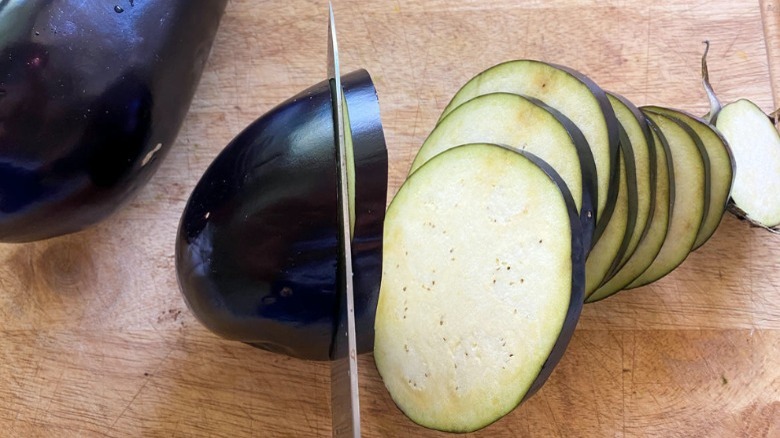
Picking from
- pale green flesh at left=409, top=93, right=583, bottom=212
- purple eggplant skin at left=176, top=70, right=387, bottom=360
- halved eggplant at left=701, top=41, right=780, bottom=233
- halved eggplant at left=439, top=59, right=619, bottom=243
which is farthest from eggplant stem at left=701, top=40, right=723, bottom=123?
purple eggplant skin at left=176, top=70, right=387, bottom=360

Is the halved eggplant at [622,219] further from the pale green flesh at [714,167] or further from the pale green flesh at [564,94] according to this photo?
the pale green flesh at [714,167]

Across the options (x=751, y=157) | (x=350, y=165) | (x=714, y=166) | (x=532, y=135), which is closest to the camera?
(x=350, y=165)

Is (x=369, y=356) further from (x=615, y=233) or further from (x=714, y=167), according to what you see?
(x=714, y=167)

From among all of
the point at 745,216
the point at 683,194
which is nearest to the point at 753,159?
the point at 745,216

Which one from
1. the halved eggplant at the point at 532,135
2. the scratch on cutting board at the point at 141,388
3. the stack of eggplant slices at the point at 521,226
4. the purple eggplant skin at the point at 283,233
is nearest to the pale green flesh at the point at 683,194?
the stack of eggplant slices at the point at 521,226

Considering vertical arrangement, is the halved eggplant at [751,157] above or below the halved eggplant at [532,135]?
below

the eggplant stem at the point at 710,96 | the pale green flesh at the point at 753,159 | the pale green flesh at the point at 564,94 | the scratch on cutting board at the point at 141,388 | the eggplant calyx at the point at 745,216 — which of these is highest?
the pale green flesh at the point at 564,94

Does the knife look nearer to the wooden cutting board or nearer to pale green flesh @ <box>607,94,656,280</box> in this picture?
the wooden cutting board
